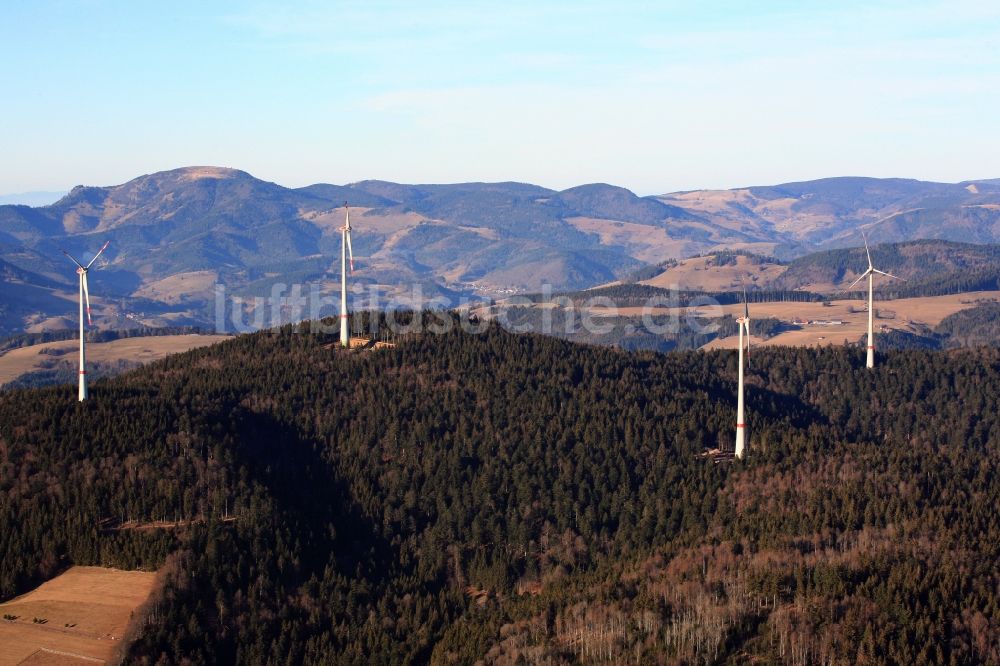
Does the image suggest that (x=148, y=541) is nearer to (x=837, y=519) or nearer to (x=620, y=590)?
(x=620, y=590)

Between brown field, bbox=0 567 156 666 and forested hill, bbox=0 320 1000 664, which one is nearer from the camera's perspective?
forested hill, bbox=0 320 1000 664

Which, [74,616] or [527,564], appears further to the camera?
[527,564]

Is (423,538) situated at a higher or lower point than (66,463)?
lower

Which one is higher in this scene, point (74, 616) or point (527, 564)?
point (74, 616)

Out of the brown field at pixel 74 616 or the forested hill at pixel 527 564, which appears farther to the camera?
the brown field at pixel 74 616

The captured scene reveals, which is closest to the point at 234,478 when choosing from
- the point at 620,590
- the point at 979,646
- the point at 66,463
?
the point at 66,463

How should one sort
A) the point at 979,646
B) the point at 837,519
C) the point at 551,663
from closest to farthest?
the point at 979,646 → the point at 551,663 → the point at 837,519

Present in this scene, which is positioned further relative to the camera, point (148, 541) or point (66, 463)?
point (66, 463)

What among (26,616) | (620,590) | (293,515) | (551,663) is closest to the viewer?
(551,663)
